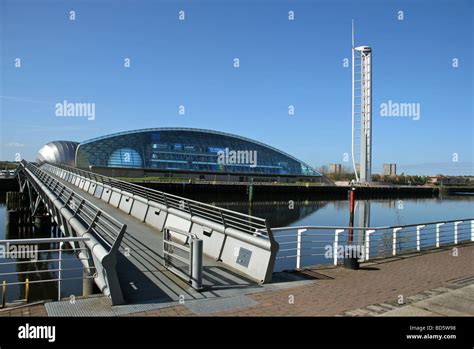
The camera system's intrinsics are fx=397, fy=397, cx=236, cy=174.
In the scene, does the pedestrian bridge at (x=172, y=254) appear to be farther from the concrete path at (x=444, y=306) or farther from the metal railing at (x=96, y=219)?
the concrete path at (x=444, y=306)

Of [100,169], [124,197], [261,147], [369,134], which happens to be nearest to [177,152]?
[100,169]

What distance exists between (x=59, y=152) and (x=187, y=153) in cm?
4039

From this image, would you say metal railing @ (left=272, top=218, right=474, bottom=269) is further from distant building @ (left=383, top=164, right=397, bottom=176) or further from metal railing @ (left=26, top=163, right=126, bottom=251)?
distant building @ (left=383, top=164, right=397, bottom=176)

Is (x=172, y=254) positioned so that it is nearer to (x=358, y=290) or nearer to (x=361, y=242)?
(x=358, y=290)

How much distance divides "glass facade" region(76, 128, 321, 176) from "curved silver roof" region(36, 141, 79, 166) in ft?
46.2

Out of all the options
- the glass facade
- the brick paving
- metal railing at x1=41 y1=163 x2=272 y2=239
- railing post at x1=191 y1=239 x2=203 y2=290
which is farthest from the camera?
the glass facade

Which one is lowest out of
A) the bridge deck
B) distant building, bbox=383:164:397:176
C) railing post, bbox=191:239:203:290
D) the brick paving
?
the brick paving

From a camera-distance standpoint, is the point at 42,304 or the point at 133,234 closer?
the point at 42,304

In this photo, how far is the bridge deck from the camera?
7007 mm

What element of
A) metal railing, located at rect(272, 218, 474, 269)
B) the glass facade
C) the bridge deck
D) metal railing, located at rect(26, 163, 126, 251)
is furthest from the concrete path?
the glass facade

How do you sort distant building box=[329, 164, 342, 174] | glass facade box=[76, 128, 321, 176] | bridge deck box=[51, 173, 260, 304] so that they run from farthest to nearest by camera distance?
distant building box=[329, 164, 342, 174] < glass facade box=[76, 128, 321, 176] < bridge deck box=[51, 173, 260, 304]
